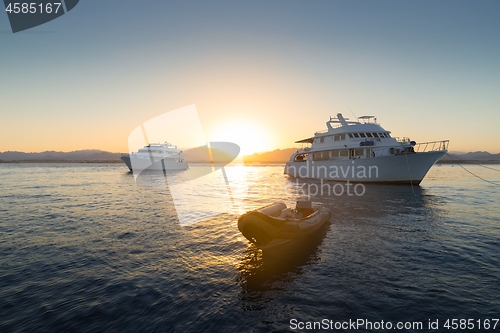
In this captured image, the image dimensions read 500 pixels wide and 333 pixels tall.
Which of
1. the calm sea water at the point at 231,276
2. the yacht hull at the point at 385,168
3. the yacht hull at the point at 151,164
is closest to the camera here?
the calm sea water at the point at 231,276

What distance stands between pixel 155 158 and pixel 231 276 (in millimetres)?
69902

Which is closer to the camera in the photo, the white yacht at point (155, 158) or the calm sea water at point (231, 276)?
the calm sea water at point (231, 276)

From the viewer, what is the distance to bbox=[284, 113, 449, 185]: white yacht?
25.7 meters

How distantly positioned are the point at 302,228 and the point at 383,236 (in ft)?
13.0

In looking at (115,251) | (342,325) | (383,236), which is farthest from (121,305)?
(383,236)

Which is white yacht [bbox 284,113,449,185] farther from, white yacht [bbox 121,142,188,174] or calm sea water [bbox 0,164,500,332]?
white yacht [bbox 121,142,188,174]

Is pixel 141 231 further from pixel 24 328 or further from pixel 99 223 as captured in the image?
pixel 24 328

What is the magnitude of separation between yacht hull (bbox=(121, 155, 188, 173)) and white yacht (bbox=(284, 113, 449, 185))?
49.8 metres

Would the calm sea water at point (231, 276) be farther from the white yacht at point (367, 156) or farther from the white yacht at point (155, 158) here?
the white yacht at point (155, 158)

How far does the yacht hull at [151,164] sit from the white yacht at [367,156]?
1961 inches

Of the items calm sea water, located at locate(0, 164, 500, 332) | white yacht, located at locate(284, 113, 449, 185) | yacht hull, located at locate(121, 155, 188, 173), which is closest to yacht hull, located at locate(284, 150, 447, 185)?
white yacht, located at locate(284, 113, 449, 185)

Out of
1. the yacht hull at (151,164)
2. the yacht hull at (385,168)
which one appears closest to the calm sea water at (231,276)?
the yacht hull at (385,168)

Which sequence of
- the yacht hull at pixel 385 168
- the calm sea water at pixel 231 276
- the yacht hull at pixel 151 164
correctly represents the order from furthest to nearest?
the yacht hull at pixel 151 164 → the yacht hull at pixel 385 168 → the calm sea water at pixel 231 276

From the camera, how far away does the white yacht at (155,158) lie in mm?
65250
